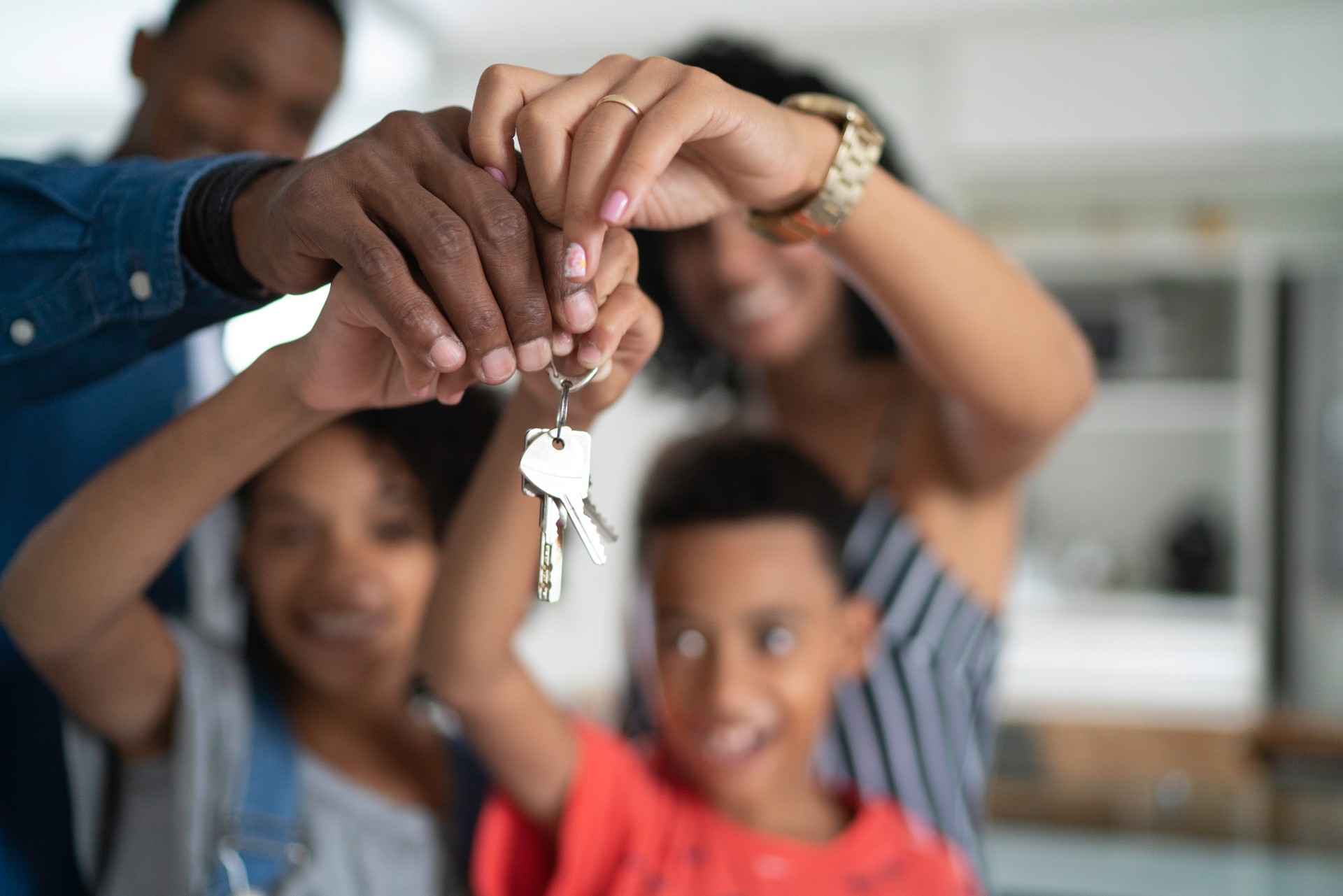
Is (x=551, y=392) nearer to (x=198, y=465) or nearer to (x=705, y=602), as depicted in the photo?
(x=198, y=465)

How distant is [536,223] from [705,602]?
0.53 m

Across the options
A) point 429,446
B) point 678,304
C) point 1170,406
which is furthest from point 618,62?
point 1170,406

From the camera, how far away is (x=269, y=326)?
0.63m

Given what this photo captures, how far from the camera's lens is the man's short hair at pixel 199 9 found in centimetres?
77

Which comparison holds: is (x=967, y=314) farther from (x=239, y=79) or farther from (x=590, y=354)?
(x=239, y=79)

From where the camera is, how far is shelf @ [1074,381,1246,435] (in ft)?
9.06

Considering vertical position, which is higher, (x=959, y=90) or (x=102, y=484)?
(x=959, y=90)

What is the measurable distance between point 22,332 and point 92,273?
0.04m

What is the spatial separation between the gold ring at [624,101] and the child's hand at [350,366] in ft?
0.33

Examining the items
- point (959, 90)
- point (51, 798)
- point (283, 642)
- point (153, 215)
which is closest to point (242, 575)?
point (283, 642)

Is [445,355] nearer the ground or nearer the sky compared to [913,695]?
nearer the sky

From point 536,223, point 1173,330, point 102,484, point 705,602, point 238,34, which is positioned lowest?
point 1173,330

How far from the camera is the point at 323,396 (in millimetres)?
417

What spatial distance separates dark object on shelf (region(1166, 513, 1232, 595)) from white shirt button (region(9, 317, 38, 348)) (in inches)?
113
